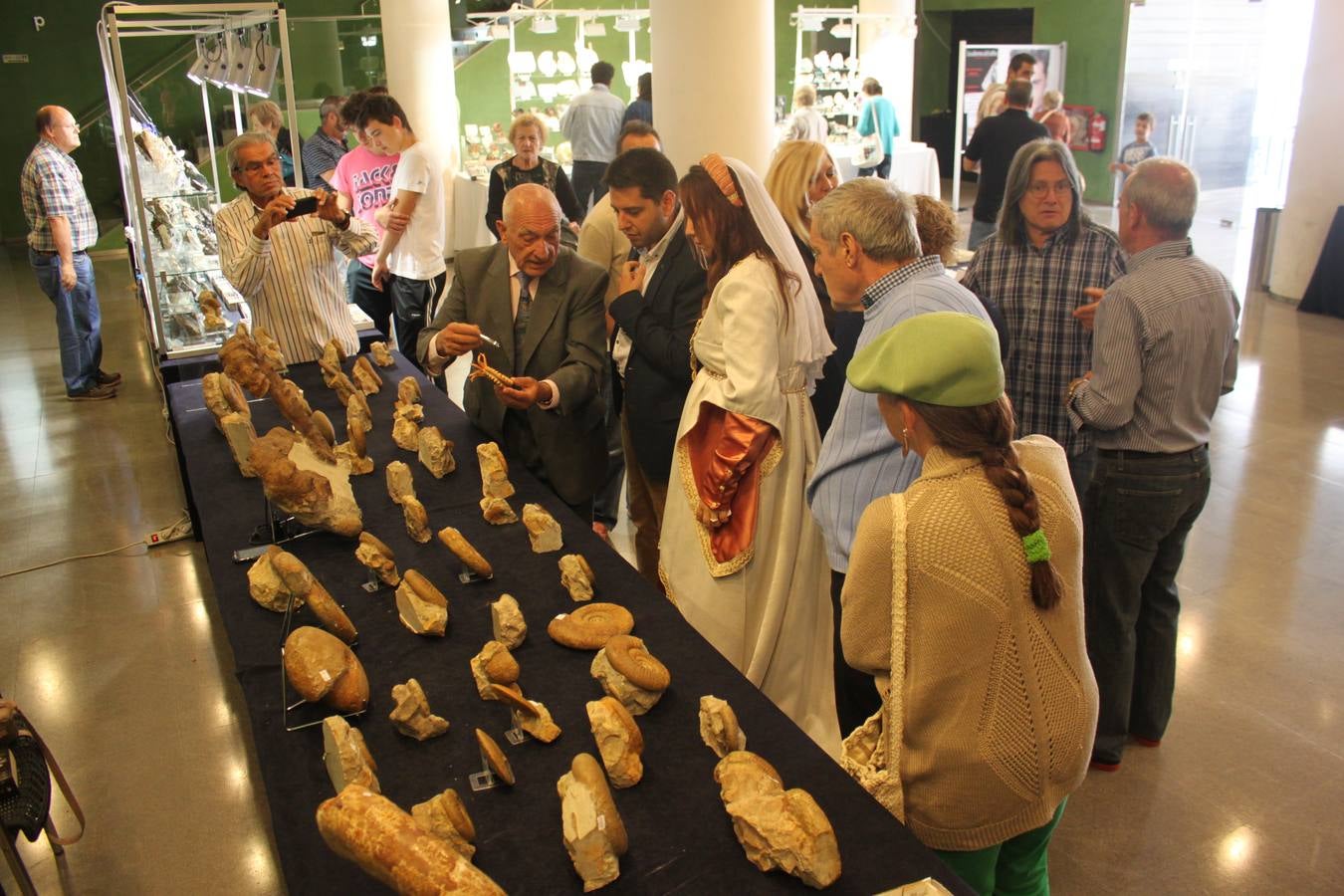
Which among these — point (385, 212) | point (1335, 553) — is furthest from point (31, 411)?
point (1335, 553)

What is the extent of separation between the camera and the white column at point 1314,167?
7.80 m

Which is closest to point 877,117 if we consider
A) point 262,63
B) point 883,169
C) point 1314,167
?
point 883,169

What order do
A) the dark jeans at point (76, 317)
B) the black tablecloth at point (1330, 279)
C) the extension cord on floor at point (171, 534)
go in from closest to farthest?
the extension cord on floor at point (171, 534) < the dark jeans at point (76, 317) < the black tablecloth at point (1330, 279)

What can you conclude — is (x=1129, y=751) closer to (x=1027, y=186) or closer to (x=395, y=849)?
(x=1027, y=186)

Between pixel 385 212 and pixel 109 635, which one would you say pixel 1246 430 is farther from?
pixel 109 635

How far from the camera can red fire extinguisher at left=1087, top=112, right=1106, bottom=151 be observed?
46.4 feet

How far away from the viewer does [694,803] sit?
1614 millimetres

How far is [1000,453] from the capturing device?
1.54m

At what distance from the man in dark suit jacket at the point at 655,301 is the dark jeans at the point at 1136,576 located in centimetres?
120

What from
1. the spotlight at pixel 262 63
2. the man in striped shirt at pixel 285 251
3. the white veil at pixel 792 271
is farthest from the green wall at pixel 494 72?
the white veil at pixel 792 271

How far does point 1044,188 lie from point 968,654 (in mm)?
1945

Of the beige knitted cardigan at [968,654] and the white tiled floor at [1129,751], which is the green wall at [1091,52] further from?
the beige knitted cardigan at [968,654]

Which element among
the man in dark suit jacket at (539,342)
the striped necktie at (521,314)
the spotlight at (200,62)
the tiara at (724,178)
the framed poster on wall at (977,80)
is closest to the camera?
the tiara at (724,178)

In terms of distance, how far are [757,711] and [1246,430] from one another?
15.8ft
